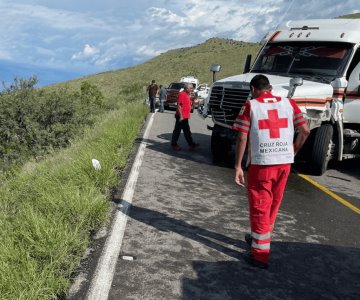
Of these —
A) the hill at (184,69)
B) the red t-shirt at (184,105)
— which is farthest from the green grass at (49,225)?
the hill at (184,69)

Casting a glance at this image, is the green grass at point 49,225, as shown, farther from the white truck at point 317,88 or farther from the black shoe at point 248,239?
the white truck at point 317,88

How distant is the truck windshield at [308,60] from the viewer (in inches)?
337

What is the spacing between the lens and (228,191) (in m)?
7.02

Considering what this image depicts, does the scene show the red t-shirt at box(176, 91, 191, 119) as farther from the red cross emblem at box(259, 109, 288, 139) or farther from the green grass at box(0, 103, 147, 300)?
the red cross emblem at box(259, 109, 288, 139)

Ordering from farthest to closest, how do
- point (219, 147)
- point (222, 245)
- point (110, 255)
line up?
point (219, 147) → point (222, 245) → point (110, 255)

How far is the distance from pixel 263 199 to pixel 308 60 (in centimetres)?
551

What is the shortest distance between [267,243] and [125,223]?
169cm

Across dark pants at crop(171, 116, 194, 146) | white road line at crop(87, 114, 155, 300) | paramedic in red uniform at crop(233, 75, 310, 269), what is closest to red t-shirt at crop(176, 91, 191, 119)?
dark pants at crop(171, 116, 194, 146)

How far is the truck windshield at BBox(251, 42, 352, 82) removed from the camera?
8.56 meters

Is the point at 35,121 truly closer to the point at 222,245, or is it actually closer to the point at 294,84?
the point at 294,84

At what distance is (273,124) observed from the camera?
4.34 m

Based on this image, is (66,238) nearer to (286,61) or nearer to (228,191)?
(228,191)

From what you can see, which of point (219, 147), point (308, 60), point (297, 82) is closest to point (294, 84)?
point (297, 82)

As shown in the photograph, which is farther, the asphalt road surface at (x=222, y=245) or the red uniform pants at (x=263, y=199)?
the red uniform pants at (x=263, y=199)
